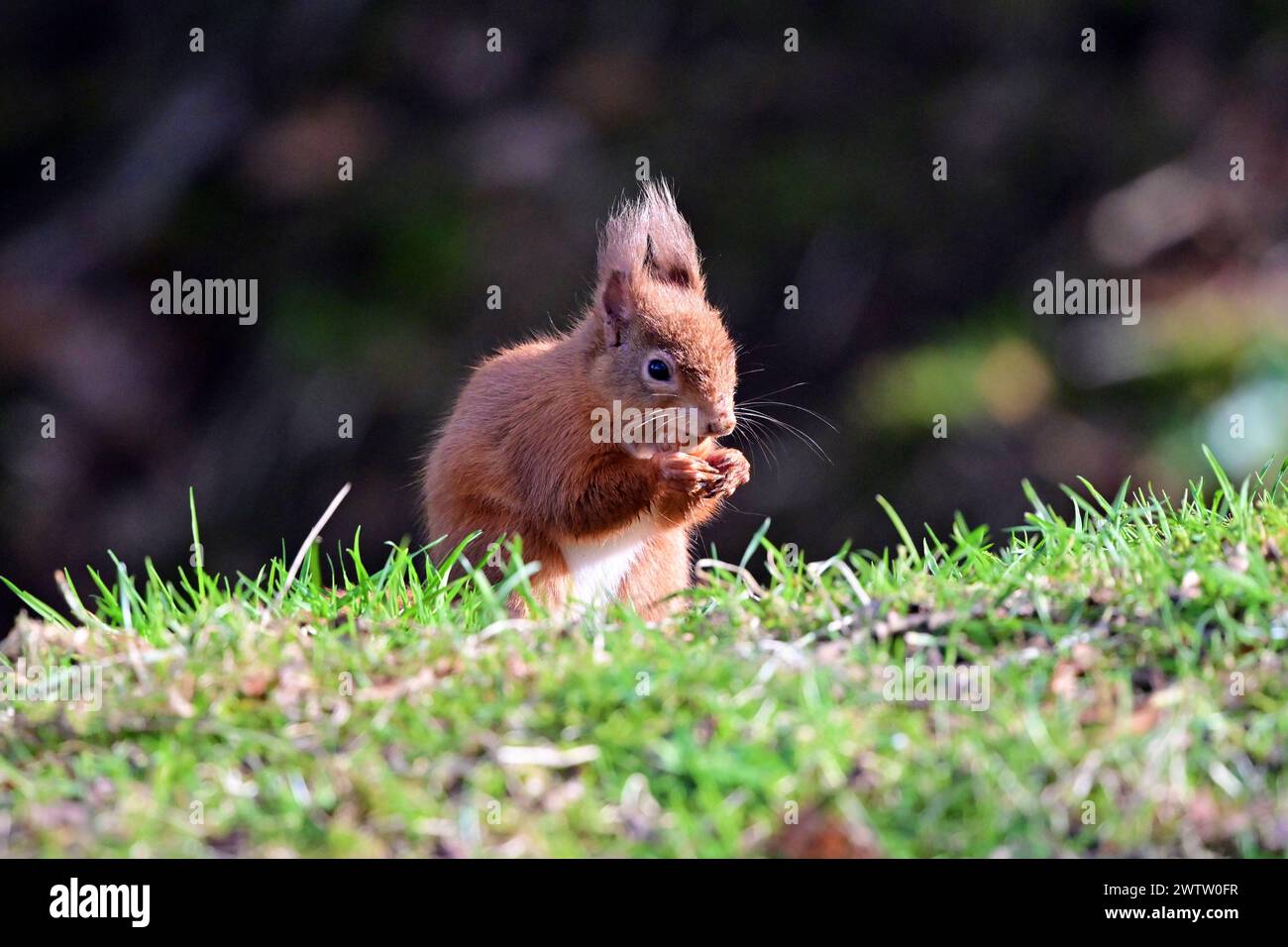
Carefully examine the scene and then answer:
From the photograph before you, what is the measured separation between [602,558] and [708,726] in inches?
98.3

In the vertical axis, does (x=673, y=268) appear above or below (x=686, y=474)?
above

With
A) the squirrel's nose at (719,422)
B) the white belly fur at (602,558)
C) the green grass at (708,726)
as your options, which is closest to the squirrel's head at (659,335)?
the squirrel's nose at (719,422)

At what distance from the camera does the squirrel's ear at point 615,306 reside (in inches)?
237

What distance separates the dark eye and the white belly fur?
0.58m

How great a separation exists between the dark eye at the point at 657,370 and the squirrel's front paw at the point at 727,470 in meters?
0.35

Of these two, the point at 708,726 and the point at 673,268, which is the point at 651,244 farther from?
Result: the point at 708,726

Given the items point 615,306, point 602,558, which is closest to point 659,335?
point 615,306

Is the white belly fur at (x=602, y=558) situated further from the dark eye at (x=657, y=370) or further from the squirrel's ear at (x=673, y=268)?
the squirrel's ear at (x=673, y=268)

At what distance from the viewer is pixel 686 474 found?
5.77m

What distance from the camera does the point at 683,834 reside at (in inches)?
130

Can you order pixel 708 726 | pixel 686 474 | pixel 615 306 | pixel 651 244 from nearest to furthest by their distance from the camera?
1. pixel 708 726
2. pixel 686 474
3. pixel 615 306
4. pixel 651 244

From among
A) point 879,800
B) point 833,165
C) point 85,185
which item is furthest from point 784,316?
point 879,800

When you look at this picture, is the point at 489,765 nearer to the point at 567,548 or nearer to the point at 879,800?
the point at 879,800

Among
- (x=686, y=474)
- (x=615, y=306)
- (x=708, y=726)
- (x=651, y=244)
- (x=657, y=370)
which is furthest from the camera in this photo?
(x=651, y=244)
